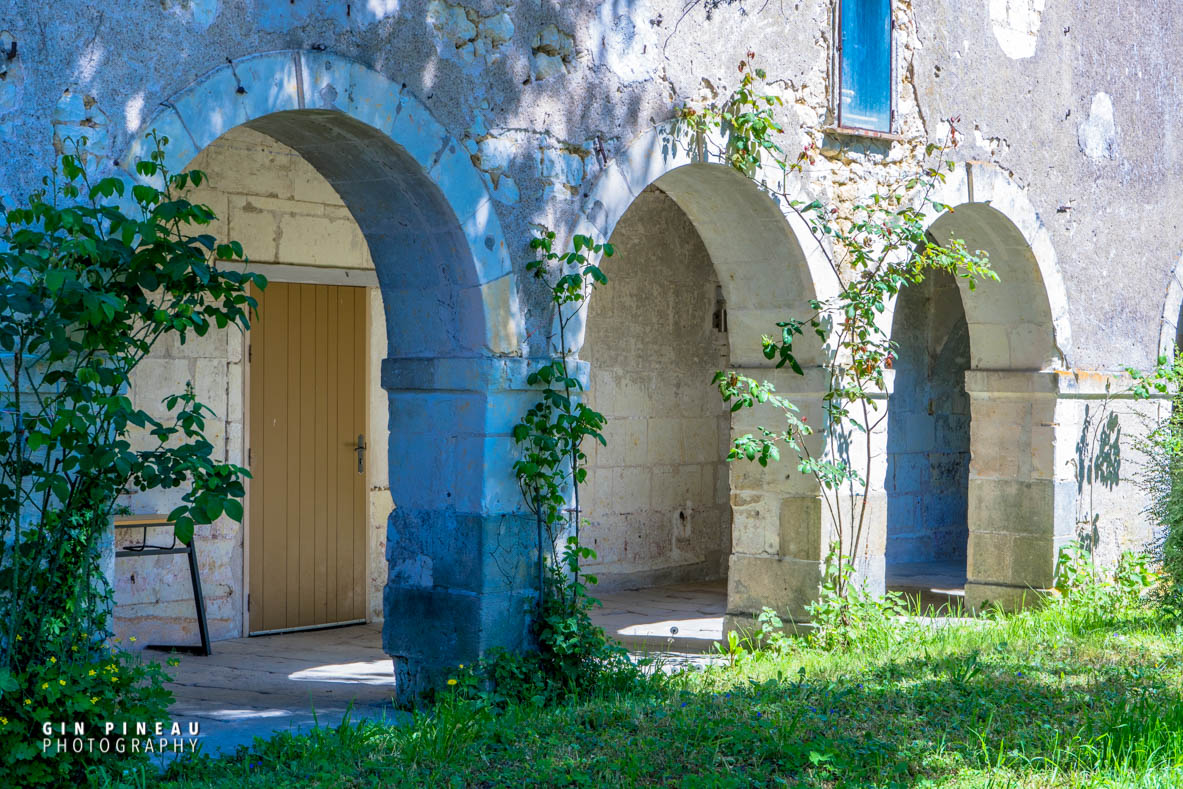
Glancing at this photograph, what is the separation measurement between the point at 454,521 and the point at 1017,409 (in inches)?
169

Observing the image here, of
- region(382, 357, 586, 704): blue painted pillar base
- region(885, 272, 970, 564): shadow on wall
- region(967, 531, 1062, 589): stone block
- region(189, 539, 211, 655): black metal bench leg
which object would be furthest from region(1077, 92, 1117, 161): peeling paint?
region(189, 539, 211, 655): black metal bench leg

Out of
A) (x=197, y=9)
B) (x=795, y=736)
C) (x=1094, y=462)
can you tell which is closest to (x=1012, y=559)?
(x=1094, y=462)

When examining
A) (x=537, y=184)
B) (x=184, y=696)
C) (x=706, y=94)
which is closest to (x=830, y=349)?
(x=706, y=94)

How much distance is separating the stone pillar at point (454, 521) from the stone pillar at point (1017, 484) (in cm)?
386

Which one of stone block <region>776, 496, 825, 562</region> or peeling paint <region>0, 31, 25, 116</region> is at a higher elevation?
peeling paint <region>0, 31, 25, 116</region>

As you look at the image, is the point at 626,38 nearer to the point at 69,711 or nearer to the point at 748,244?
the point at 748,244

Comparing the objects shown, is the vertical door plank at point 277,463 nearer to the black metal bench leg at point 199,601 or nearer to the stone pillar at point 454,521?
the black metal bench leg at point 199,601

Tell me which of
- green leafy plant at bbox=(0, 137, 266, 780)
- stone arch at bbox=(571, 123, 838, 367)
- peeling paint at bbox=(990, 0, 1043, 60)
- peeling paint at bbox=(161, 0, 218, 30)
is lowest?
green leafy plant at bbox=(0, 137, 266, 780)

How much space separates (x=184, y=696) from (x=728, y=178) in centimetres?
334

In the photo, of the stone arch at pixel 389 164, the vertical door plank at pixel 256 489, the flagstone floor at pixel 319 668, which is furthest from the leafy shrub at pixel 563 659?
the vertical door plank at pixel 256 489

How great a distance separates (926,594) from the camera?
30.7ft

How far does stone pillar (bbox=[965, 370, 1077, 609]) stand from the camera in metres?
7.98

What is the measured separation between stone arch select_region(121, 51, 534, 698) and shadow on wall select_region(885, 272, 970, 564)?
618 centimetres

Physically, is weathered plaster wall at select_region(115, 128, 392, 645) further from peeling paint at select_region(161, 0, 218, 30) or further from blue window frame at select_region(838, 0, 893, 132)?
blue window frame at select_region(838, 0, 893, 132)
